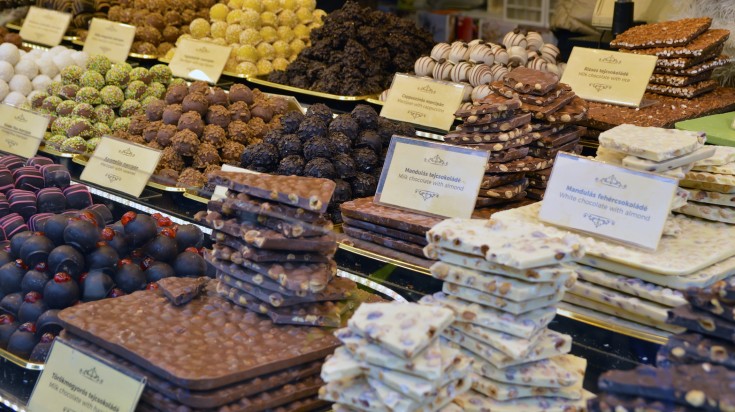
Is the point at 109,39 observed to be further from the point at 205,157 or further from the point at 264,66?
the point at 205,157

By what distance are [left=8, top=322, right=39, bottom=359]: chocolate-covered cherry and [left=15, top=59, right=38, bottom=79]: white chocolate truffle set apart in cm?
226

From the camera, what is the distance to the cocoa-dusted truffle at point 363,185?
2.73 m

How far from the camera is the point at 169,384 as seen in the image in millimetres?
1675

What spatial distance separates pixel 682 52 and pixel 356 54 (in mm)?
1386

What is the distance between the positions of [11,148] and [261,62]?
58.1 inches

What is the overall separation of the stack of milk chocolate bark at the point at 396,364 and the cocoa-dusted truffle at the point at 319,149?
1.34 m

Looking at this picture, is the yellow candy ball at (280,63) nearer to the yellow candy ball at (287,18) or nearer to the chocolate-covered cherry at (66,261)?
the yellow candy ball at (287,18)

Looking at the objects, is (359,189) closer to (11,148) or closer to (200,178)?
(200,178)

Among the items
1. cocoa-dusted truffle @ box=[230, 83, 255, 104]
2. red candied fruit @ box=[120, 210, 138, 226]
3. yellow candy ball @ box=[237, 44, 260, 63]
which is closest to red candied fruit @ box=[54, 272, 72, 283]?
red candied fruit @ box=[120, 210, 138, 226]

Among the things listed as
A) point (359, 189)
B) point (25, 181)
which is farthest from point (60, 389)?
point (359, 189)

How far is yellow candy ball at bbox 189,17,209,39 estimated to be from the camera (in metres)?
4.42

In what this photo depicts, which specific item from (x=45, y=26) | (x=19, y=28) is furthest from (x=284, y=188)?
(x=19, y=28)

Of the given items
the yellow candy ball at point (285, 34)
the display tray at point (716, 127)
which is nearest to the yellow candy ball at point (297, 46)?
the yellow candy ball at point (285, 34)

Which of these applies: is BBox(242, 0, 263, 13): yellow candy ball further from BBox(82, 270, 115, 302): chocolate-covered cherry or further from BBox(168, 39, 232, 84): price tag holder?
BBox(82, 270, 115, 302): chocolate-covered cherry
